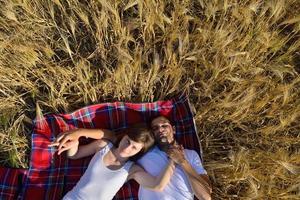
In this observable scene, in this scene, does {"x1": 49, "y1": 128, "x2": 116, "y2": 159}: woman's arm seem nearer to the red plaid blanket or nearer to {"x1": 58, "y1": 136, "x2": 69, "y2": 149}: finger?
{"x1": 58, "y1": 136, "x2": 69, "y2": 149}: finger

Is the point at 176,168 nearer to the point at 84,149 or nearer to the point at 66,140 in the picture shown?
the point at 84,149

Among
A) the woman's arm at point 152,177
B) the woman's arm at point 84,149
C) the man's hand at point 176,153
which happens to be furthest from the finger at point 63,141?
the man's hand at point 176,153

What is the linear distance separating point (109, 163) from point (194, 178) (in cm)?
74

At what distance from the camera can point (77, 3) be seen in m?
3.75

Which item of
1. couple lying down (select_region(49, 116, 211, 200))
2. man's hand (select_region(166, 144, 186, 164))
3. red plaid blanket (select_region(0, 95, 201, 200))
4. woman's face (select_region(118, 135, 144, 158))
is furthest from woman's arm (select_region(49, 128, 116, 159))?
man's hand (select_region(166, 144, 186, 164))

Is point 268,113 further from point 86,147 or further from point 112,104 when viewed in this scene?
point 86,147

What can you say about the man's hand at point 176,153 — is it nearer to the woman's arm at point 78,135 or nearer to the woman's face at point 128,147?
the woman's face at point 128,147

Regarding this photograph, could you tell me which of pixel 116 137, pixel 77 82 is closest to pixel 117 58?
pixel 77 82

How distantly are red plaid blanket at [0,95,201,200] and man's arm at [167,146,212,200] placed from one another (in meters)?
0.27

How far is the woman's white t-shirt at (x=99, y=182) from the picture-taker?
11.9ft

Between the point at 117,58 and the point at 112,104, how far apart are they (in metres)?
0.46

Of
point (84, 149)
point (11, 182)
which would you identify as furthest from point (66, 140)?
point (11, 182)

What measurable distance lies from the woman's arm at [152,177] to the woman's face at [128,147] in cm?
17

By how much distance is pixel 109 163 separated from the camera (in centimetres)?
375
